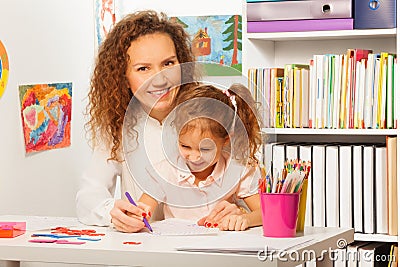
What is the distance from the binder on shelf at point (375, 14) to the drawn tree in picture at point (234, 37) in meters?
0.60

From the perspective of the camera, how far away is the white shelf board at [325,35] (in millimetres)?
2582

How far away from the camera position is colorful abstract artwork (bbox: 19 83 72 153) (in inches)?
93.4

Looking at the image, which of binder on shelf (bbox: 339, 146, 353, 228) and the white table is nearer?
the white table

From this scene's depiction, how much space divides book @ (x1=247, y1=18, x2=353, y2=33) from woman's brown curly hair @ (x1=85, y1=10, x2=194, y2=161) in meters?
0.75

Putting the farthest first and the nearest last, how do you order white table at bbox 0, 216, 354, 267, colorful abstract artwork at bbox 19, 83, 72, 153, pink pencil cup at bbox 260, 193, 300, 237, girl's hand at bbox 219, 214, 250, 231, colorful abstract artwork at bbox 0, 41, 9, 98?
colorful abstract artwork at bbox 19, 83, 72, 153 → colorful abstract artwork at bbox 0, 41, 9, 98 → girl's hand at bbox 219, 214, 250, 231 → pink pencil cup at bbox 260, 193, 300, 237 → white table at bbox 0, 216, 354, 267

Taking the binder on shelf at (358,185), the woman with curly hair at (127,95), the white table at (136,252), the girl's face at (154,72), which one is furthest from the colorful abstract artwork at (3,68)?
the binder on shelf at (358,185)

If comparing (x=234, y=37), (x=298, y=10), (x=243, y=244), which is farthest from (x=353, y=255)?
(x=243, y=244)

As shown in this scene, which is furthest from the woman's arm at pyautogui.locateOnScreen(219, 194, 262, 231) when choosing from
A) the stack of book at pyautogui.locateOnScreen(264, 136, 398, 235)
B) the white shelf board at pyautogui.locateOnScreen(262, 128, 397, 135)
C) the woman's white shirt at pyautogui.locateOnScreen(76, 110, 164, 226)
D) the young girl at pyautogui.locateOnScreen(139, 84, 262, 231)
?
the white shelf board at pyautogui.locateOnScreen(262, 128, 397, 135)

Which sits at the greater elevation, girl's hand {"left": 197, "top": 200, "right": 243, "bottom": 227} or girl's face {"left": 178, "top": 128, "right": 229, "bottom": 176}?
Result: girl's face {"left": 178, "top": 128, "right": 229, "bottom": 176}

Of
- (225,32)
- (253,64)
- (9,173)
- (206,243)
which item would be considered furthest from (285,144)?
(206,243)

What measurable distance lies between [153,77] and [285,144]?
1050 mm

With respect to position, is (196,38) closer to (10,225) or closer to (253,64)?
(253,64)

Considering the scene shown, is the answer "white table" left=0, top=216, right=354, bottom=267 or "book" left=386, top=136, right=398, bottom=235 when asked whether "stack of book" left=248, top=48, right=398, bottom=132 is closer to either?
"book" left=386, top=136, right=398, bottom=235

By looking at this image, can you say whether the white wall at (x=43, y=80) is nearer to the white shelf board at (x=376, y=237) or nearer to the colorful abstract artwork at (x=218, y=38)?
the colorful abstract artwork at (x=218, y=38)
